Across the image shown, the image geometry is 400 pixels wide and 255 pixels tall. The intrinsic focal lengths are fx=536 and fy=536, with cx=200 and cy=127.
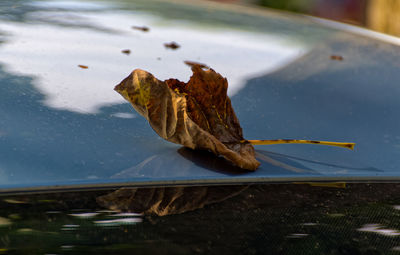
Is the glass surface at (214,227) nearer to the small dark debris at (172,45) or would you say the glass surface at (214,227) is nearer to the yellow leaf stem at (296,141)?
the yellow leaf stem at (296,141)

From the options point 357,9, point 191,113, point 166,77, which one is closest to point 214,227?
point 191,113

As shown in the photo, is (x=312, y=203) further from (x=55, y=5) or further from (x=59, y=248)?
(x=55, y=5)

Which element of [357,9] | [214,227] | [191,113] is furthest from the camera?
[357,9]

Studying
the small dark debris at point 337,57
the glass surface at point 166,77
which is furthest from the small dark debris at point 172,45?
the small dark debris at point 337,57

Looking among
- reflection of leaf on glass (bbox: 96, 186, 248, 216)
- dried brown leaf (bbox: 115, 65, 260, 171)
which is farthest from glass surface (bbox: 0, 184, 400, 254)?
dried brown leaf (bbox: 115, 65, 260, 171)

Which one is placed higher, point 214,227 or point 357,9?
point 214,227

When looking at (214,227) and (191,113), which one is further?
(191,113)

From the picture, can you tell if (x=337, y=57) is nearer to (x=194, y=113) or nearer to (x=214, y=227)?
(x=194, y=113)
